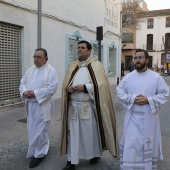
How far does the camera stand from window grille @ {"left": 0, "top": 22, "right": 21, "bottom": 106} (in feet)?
26.2

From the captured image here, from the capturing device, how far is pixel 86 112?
3.81 metres

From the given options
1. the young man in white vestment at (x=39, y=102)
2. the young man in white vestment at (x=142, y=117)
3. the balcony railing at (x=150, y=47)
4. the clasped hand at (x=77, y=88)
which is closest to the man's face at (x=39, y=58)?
the young man in white vestment at (x=39, y=102)

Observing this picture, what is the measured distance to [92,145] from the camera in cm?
388

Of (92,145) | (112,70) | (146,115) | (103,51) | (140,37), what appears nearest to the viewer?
(146,115)

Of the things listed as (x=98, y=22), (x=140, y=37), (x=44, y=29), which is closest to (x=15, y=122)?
(x=44, y=29)

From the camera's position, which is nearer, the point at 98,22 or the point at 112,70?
the point at 98,22

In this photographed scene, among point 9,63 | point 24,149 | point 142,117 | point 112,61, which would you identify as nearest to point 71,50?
point 9,63

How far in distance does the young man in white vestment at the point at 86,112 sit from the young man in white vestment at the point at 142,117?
43 centimetres

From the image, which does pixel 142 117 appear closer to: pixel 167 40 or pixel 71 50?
pixel 71 50

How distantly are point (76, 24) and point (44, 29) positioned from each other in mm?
2362

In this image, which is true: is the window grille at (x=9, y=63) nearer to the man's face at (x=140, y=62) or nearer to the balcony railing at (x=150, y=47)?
the man's face at (x=140, y=62)

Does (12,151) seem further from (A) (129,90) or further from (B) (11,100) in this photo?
(B) (11,100)

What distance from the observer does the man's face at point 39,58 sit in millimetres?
4082

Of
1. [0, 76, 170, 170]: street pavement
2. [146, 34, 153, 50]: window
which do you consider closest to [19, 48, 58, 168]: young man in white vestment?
[0, 76, 170, 170]: street pavement
